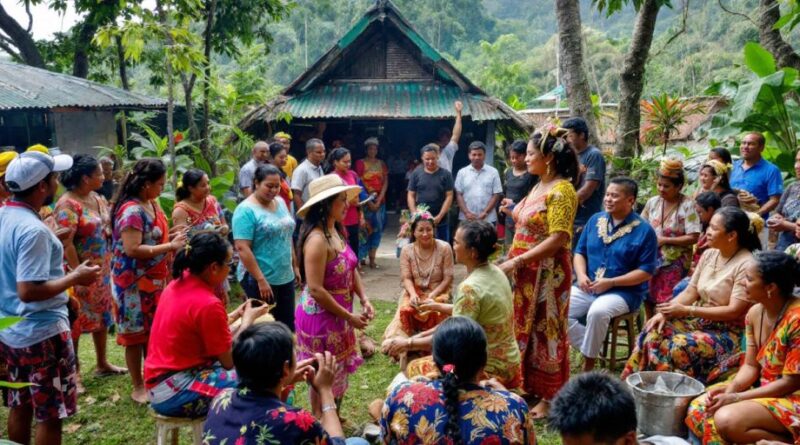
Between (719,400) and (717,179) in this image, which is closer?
(719,400)

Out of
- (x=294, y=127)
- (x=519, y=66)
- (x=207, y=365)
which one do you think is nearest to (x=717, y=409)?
(x=207, y=365)

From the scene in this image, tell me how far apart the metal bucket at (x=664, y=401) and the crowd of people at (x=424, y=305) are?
0.33 ft

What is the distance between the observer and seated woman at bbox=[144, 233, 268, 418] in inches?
122

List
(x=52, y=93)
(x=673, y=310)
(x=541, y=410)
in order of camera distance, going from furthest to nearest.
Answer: (x=52, y=93) → (x=541, y=410) → (x=673, y=310)

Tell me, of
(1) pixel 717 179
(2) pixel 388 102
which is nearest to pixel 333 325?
(1) pixel 717 179

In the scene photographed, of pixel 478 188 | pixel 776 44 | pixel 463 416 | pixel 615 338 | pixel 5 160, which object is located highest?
pixel 776 44

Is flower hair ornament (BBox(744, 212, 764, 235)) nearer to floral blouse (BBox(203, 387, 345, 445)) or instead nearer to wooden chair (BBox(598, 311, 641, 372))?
wooden chair (BBox(598, 311, 641, 372))

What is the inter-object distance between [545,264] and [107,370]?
3.80m

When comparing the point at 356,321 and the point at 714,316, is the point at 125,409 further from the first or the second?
the point at 714,316

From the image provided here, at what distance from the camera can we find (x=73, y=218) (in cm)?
465

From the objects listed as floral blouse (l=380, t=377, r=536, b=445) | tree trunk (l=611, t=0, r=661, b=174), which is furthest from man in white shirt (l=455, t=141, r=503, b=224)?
floral blouse (l=380, t=377, r=536, b=445)

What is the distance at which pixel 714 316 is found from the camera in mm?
3842

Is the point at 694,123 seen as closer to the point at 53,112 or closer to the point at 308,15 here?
the point at 53,112

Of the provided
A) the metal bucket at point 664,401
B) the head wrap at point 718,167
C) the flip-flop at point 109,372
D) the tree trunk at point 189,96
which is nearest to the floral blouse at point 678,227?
the head wrap at point 718,167
